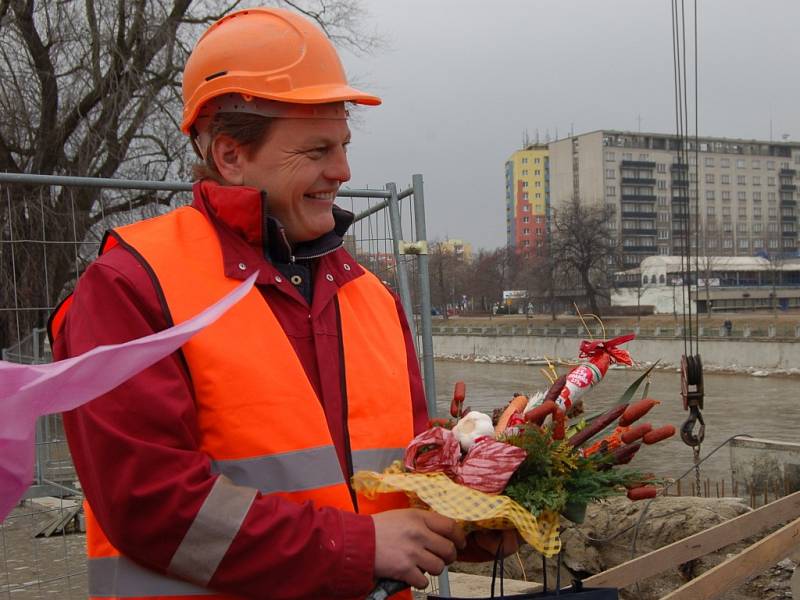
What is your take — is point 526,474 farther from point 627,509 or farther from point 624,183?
point 624,183

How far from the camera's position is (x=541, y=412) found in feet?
6.02

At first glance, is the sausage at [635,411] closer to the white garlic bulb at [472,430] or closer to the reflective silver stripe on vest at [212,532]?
the white garlic bulb at [472,430]

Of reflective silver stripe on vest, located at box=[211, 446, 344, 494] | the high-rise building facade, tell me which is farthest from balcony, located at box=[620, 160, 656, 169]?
reflective silver stripe on vest, located at box=[211, 446, 344, 494]

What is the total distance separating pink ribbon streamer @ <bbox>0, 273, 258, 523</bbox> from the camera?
1.13 m

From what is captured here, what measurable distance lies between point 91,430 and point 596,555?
4.85m

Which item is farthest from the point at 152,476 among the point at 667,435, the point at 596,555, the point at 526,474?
the point at 596,555

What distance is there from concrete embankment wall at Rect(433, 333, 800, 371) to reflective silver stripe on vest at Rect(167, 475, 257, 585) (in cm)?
Answer: 2907

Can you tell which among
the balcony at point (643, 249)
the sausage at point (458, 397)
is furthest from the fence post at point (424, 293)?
the balcony at point (643, 249)

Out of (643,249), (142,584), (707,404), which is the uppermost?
(643,249)

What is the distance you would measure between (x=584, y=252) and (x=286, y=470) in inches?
2476

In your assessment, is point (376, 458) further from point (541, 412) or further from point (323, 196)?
point (323, 196)

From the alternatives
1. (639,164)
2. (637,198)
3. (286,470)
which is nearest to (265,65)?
(286,470)

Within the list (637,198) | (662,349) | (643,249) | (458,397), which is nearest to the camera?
(458,397)

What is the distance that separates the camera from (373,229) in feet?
14.5
